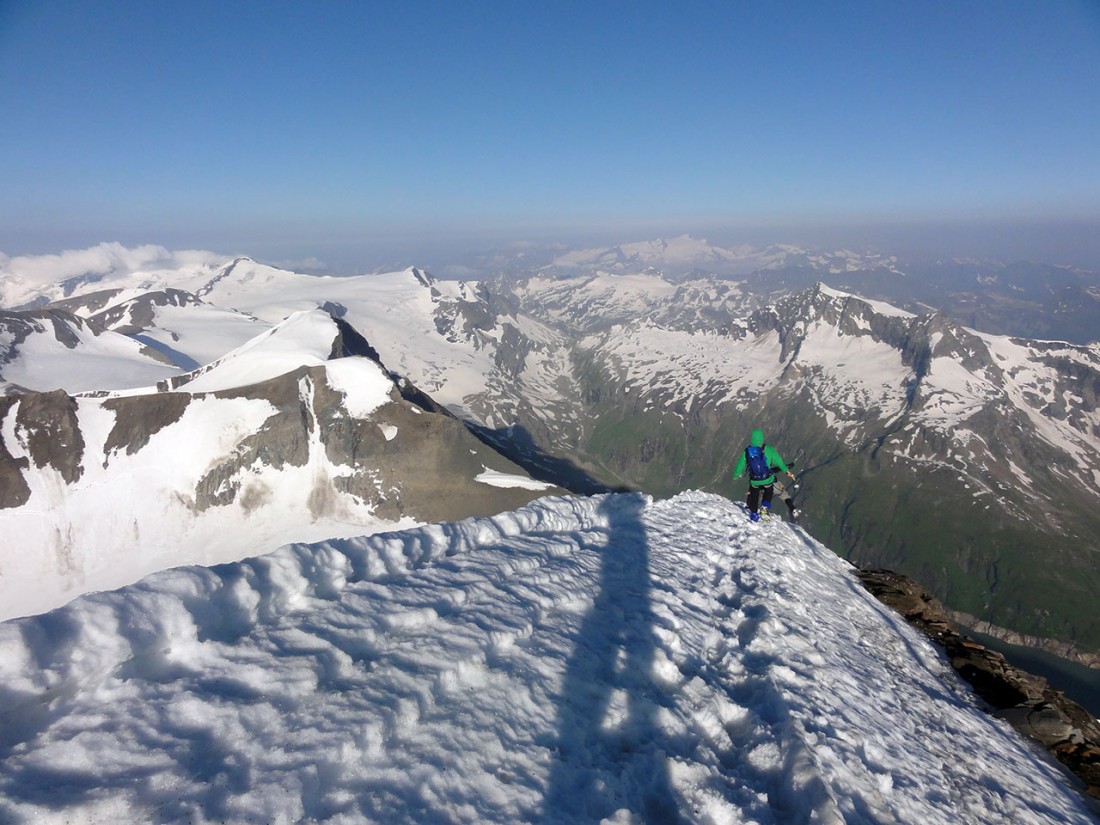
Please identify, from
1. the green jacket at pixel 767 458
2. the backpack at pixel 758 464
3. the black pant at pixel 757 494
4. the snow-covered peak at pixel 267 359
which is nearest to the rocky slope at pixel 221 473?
the snow-covered peak at pixel 267 359

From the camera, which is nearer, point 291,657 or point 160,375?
point 291,657

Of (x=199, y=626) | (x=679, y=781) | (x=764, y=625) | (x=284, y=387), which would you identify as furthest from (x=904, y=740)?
(x=284, y=387)

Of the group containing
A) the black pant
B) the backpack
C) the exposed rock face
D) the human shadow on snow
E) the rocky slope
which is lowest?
the rocky slope

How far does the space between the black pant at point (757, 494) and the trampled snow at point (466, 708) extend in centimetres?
1007

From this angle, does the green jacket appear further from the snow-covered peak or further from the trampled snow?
the snow-covered peak

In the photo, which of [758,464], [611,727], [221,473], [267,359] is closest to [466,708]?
[611,727]

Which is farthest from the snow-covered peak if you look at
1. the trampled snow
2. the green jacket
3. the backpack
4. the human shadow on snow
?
the human shadow on snow

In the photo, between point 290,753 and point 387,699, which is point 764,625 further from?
point 290,753

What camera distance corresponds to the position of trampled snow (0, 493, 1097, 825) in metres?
5.96

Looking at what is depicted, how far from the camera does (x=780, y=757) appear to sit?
8.39 m

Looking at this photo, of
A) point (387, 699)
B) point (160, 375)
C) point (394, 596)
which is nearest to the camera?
point (387, 699)

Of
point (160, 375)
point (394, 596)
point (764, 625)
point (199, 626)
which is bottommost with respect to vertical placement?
point (160, 375)

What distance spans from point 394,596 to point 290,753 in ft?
13.2

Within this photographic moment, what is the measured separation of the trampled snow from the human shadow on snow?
0.04 m
